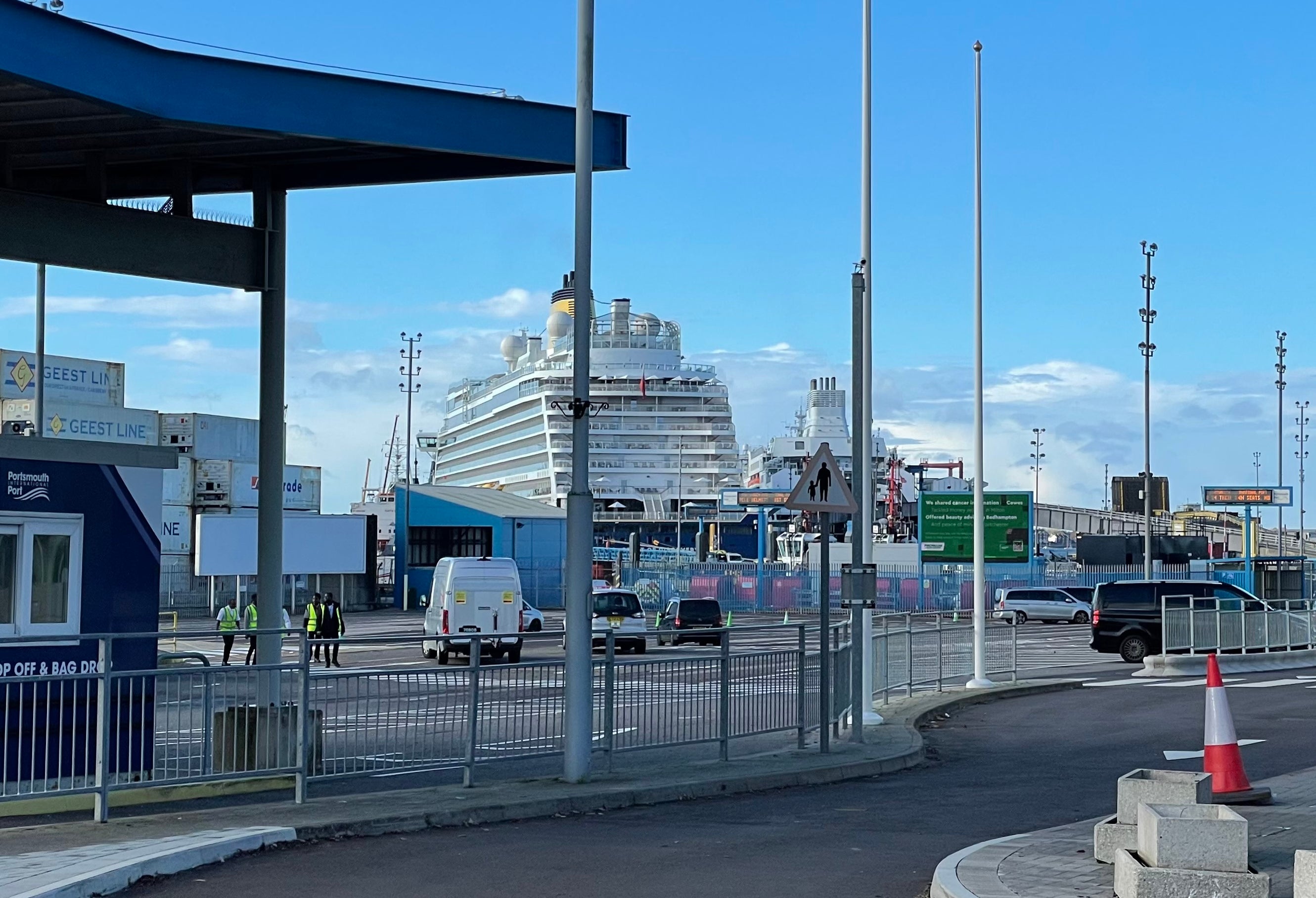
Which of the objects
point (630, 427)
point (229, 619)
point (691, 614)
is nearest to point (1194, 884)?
point (229, 619)

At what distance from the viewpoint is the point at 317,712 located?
36.2ft

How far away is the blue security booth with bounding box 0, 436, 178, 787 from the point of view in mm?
10094

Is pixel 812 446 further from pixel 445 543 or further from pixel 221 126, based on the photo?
pixel 221 126

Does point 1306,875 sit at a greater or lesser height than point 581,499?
lesser

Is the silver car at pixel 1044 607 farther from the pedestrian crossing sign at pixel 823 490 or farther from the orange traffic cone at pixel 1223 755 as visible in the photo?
the orange traffic cone at pixel 1223 755

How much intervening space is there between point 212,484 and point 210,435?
2.49 meters

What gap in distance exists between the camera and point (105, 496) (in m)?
11.6

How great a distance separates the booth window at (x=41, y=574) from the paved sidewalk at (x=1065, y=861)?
6483 mm

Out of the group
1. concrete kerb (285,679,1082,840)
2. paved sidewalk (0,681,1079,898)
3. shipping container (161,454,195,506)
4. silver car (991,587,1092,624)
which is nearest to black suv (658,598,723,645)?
silver car (991,587,1092,624)

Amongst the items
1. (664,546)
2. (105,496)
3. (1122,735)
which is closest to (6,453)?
(105,496)

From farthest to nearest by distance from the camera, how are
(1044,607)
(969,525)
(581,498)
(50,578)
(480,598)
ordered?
1. (1044,607)
2. (969,525)
3. (480,598)
4. (581,498)
5. (50,578)

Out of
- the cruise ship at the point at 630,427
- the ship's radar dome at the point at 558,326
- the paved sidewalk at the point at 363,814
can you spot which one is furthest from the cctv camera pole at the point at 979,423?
the ship's radar dome at the point at 558,326

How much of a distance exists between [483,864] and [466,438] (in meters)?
112

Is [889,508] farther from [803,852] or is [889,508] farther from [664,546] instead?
[803,852]
